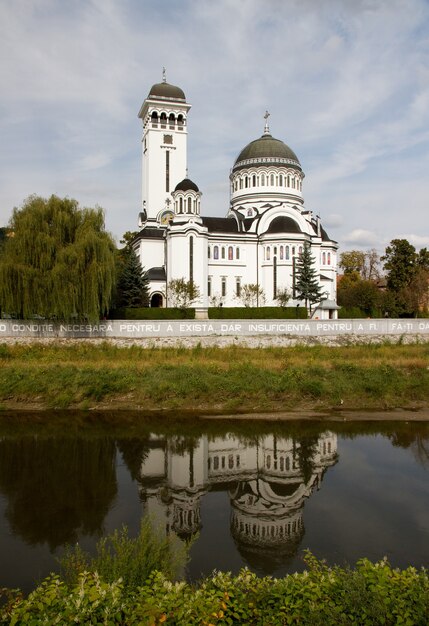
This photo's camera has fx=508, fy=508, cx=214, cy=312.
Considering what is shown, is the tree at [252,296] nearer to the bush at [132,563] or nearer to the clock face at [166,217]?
the clock face at [166,217]

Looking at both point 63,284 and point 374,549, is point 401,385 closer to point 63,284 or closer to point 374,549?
point 374,549

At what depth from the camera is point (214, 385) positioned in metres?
17.8

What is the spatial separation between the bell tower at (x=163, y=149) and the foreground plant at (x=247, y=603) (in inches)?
1452

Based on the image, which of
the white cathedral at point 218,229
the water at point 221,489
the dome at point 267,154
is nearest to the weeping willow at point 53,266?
the water at point 221,489

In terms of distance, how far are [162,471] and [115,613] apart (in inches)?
287

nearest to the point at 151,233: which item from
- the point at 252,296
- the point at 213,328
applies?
the point at 252,296

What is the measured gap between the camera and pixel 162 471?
1169cm

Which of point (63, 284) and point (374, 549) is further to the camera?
point (63, 284)

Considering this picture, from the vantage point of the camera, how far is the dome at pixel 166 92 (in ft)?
134

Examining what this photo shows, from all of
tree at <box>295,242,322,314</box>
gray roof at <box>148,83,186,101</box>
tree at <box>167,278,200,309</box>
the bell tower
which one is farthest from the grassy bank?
gray roof at <box>148,83,186,101</box>

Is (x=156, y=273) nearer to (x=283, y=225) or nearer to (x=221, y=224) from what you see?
(x=221, y=224)

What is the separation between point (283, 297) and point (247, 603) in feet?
106

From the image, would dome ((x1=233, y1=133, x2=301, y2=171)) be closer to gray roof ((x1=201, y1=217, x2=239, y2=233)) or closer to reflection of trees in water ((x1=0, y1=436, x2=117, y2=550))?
gray roof ((x1=201, y1=217, x2=239, y2=233))

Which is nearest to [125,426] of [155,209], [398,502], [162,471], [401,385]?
[162,471]
